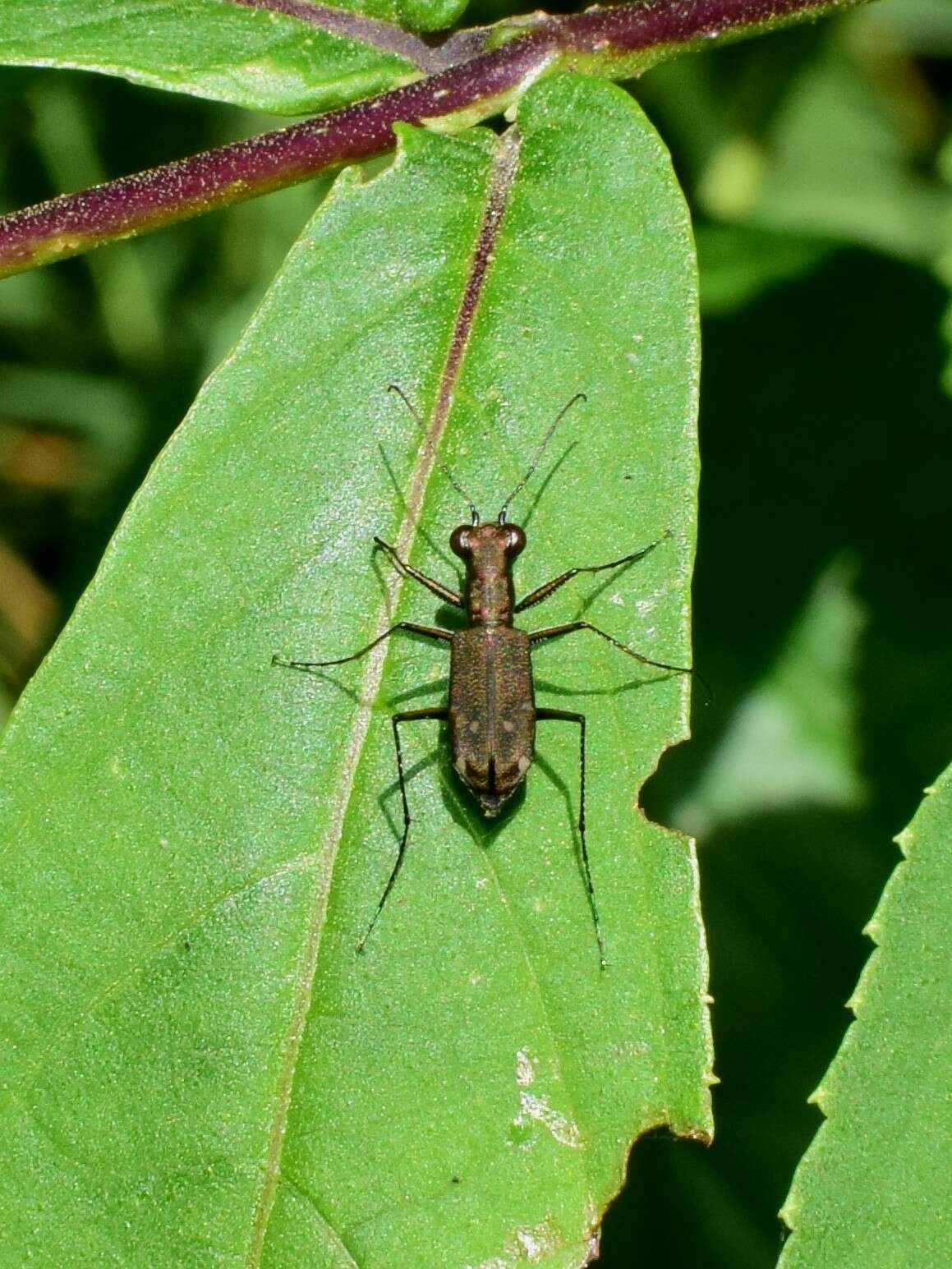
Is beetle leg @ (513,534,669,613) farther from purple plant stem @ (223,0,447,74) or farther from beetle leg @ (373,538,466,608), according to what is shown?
purple plant stem @ (223,0,447,74)

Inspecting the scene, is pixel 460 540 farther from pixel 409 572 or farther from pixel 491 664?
pixel 491 664

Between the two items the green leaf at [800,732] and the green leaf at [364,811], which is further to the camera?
the green leaf at [800,732]

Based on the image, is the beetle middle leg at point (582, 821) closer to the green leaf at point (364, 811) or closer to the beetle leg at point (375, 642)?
the green leaf at point (364, 811)

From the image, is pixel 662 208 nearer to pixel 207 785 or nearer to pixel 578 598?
pixel 578 598

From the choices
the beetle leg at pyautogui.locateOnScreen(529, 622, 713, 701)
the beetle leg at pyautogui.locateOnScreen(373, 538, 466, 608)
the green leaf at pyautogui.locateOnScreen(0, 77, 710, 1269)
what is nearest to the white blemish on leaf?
the green leaf at pyautogui.locateOnScreen(0, 77, 710, 1269)

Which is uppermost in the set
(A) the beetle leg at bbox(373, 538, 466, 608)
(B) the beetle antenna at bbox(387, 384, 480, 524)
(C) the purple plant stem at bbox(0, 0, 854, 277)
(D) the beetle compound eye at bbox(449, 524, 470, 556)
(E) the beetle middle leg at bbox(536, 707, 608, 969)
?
(C) the purple plant stem at bbox(0, 0, 854, 277)

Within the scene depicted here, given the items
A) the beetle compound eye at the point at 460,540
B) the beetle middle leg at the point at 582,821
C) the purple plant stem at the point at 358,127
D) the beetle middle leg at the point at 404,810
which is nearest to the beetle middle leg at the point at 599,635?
the beetle middle leg at the point at 582,821

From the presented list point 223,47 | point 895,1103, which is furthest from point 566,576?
point 223,47
